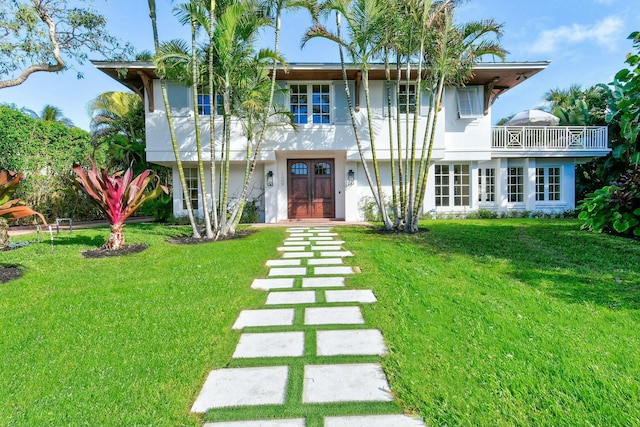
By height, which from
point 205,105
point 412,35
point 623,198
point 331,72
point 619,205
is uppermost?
point 331,72

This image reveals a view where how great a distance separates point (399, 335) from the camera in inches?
117

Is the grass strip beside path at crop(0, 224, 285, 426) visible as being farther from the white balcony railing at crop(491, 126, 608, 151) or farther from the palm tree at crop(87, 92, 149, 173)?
the palm tree at crop(87, 92, 149, 173)

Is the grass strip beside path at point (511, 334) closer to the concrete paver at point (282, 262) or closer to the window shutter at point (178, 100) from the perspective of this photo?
the concrete paver at point (282, 262)

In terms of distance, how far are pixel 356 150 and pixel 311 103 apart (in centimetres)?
256

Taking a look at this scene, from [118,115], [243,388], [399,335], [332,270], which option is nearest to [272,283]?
[332,270]

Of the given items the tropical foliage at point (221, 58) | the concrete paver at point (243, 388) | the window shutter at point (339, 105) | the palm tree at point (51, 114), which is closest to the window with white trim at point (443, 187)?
the window shutter at point (339, 105)

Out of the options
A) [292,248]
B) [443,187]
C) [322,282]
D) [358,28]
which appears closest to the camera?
[322,282]

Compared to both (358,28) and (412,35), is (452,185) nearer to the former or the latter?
(412,35)

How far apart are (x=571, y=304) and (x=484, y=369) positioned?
6.90 feet

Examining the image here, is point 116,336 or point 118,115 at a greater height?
point 118,115

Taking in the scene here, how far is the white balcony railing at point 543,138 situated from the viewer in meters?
13.9

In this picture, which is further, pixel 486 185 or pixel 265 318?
pixel 486 185

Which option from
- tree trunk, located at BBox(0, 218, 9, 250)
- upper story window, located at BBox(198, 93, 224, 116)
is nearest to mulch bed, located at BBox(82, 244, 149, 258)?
tree trunk, located at BBox(0, 218, 9, 250)

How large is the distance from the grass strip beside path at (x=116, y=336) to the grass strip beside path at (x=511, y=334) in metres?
1.51
